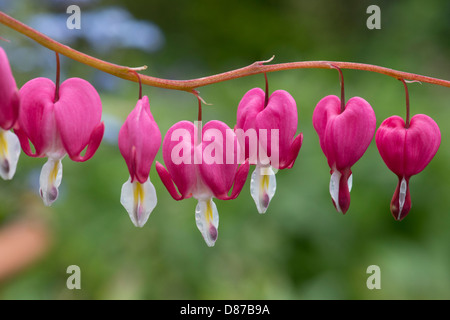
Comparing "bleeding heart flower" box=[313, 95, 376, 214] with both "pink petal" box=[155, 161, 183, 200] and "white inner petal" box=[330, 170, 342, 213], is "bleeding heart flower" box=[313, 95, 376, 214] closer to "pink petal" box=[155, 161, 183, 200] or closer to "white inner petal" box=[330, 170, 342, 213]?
"white inner petal" box=[330, 170, 342, 213]

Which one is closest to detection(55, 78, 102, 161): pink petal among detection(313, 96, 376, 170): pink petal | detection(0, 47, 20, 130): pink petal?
detection(0, 47, 20, 130): pink petal

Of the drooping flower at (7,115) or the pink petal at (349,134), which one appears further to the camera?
the pink petal at (349,134)

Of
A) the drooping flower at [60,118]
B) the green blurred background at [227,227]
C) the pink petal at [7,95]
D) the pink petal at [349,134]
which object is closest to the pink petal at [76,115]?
the drooping flower at [60,118]

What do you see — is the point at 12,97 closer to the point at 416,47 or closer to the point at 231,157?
the point at 231,157

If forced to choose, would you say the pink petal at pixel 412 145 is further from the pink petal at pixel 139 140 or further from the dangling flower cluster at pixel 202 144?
the pink petal at pixel 139 140

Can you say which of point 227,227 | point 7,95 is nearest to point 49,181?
point 7,95

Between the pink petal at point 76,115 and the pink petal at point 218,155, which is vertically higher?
the pink petal at point 76,115

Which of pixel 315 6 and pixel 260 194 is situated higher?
pixel 315 6
